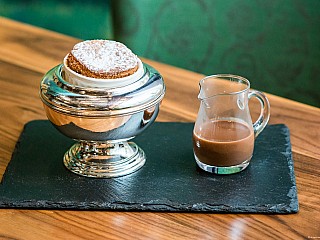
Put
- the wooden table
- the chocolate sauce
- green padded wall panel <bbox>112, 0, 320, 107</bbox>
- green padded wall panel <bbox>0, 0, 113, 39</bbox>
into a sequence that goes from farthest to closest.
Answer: green padded wall panel <bbox>0, 0, 113, 39</bbox> < green padded wall panel <bbox>112, 0, 320, 107</bbox> < the chocolate sauce < the wooden table

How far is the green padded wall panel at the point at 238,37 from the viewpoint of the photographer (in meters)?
1.66

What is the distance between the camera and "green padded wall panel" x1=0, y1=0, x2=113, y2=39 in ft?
7.07

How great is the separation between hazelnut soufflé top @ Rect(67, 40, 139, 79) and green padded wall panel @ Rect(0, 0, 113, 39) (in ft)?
3.88

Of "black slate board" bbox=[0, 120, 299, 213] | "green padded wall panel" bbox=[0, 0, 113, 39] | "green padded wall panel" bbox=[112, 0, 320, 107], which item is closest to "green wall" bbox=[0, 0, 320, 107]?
"green padded wall panel" bbox=[112, 0, 320, 107]

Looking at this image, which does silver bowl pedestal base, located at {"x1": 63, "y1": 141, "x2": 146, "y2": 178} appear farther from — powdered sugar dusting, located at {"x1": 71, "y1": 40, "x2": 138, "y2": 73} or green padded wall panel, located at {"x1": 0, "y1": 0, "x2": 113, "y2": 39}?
green padded wall panel, located at {"x1": 0, "y1": 0, "x2": 113, "y2": 39}

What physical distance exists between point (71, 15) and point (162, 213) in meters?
1.38

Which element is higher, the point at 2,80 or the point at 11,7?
the point at 2,80

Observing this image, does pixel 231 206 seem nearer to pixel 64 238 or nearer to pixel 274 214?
pixel 274 214

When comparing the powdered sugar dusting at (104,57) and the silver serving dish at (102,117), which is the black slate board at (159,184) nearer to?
the silver serving dish at (102,117)

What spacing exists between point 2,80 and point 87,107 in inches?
18.3

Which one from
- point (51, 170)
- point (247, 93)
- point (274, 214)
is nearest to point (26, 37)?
point (51, 170)

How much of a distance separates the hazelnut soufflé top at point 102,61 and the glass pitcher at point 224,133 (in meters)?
0.11

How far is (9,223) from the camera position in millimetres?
866

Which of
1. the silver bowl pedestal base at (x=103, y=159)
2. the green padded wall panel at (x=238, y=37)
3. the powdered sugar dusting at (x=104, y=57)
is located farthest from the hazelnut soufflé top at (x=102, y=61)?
the green padded wall panel at (x=238, y=37)
